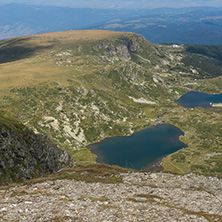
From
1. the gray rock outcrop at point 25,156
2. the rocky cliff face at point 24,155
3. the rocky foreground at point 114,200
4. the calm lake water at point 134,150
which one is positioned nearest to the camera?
the rocky foreground at point 114,200

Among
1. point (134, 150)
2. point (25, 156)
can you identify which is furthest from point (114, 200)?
point (134, 150)

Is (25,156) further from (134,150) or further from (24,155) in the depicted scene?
(134,150)

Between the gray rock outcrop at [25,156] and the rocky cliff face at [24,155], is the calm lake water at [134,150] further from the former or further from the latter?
the gray rock outcrop at [25,156]

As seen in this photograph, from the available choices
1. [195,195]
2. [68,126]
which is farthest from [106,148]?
[195,195]

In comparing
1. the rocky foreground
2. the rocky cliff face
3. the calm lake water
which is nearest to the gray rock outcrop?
the rocky cliff face

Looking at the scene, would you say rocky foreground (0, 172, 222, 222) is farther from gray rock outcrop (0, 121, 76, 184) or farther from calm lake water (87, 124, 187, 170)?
calm lake water (87, 124, 187, 170)

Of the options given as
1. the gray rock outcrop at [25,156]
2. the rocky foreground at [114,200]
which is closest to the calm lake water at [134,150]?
the gray rock outcrop at [25,156]

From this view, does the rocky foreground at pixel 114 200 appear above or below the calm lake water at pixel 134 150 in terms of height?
above
